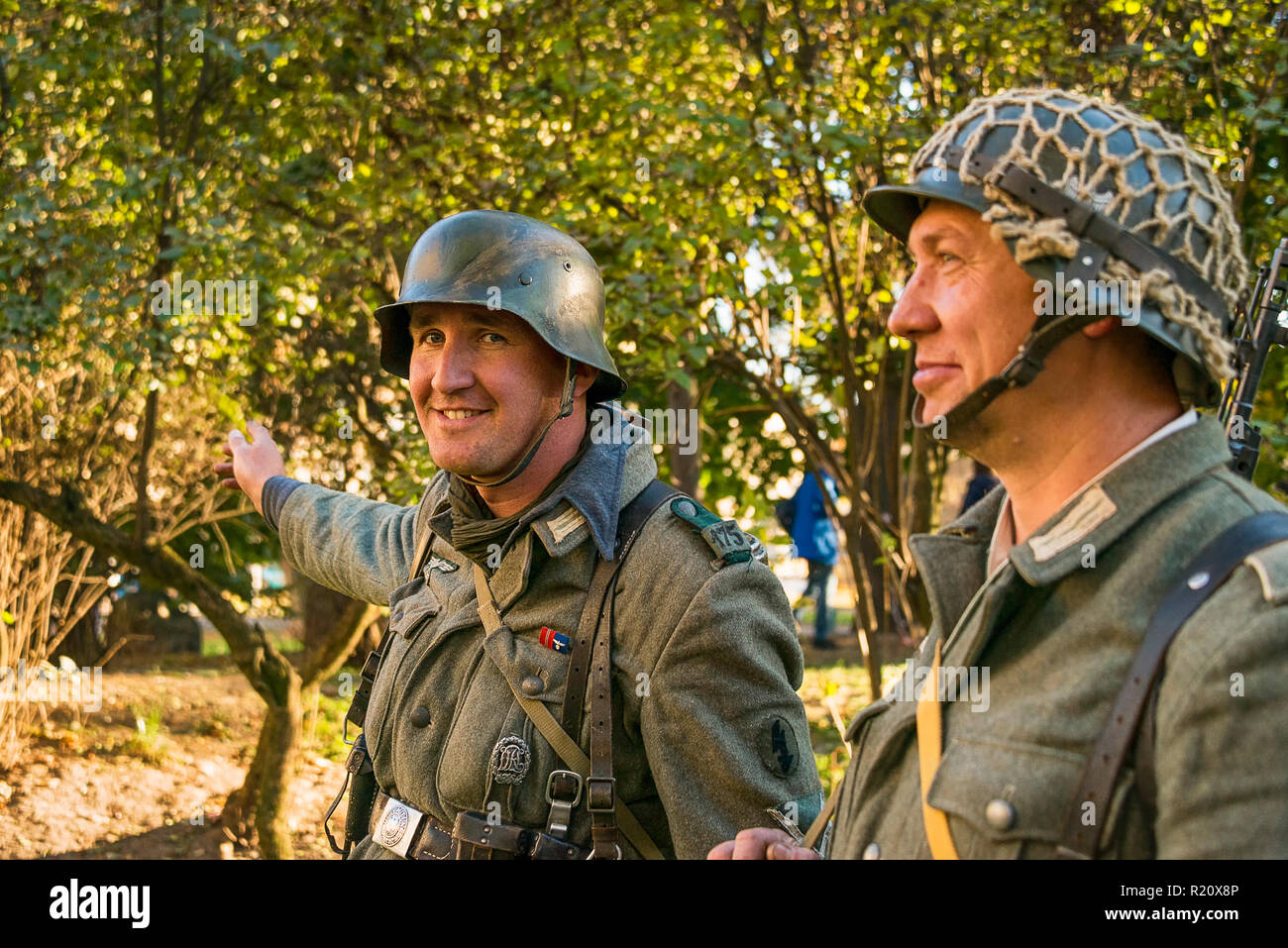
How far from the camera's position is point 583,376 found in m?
3.30

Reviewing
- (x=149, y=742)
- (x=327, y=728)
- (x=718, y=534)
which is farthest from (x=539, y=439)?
(x=327, y=728)

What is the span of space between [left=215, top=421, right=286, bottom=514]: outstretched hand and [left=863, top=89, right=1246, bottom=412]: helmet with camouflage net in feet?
9.33

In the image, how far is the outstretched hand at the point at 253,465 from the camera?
4164 millimetres

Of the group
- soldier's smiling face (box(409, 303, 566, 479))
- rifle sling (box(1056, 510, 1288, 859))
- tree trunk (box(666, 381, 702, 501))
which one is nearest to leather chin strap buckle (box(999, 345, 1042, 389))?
rifle sling (box(1056, 510, 1288, 859))

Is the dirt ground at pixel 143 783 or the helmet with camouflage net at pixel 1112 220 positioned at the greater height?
the helmet with camouflage net at pixel 1112 220

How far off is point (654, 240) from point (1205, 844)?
4.59 metres

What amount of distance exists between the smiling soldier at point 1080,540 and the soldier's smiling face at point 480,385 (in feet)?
4.19

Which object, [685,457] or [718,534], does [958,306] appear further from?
[685,457]

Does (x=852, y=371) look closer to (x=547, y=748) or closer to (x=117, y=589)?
(x=547, y=748)

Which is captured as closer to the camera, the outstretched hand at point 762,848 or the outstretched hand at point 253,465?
the outstretched hand at point 762,848

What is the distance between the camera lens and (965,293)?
1.95 metres

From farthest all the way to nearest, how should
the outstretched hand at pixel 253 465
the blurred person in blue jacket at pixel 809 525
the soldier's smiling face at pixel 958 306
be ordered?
1. the blurred person in blue jacket at pixel 809 525
2. the outstretched hand at pixel 253 465
3. the soldier's smiling face at pixel 958 306

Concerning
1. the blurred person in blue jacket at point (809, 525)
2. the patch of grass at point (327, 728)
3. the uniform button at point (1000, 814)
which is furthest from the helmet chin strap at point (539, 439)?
the blurred person in blue jacket at point (809, 525)

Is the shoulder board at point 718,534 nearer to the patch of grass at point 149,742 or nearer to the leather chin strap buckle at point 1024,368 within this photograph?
the leather chin strap buckle at point 1024,368
